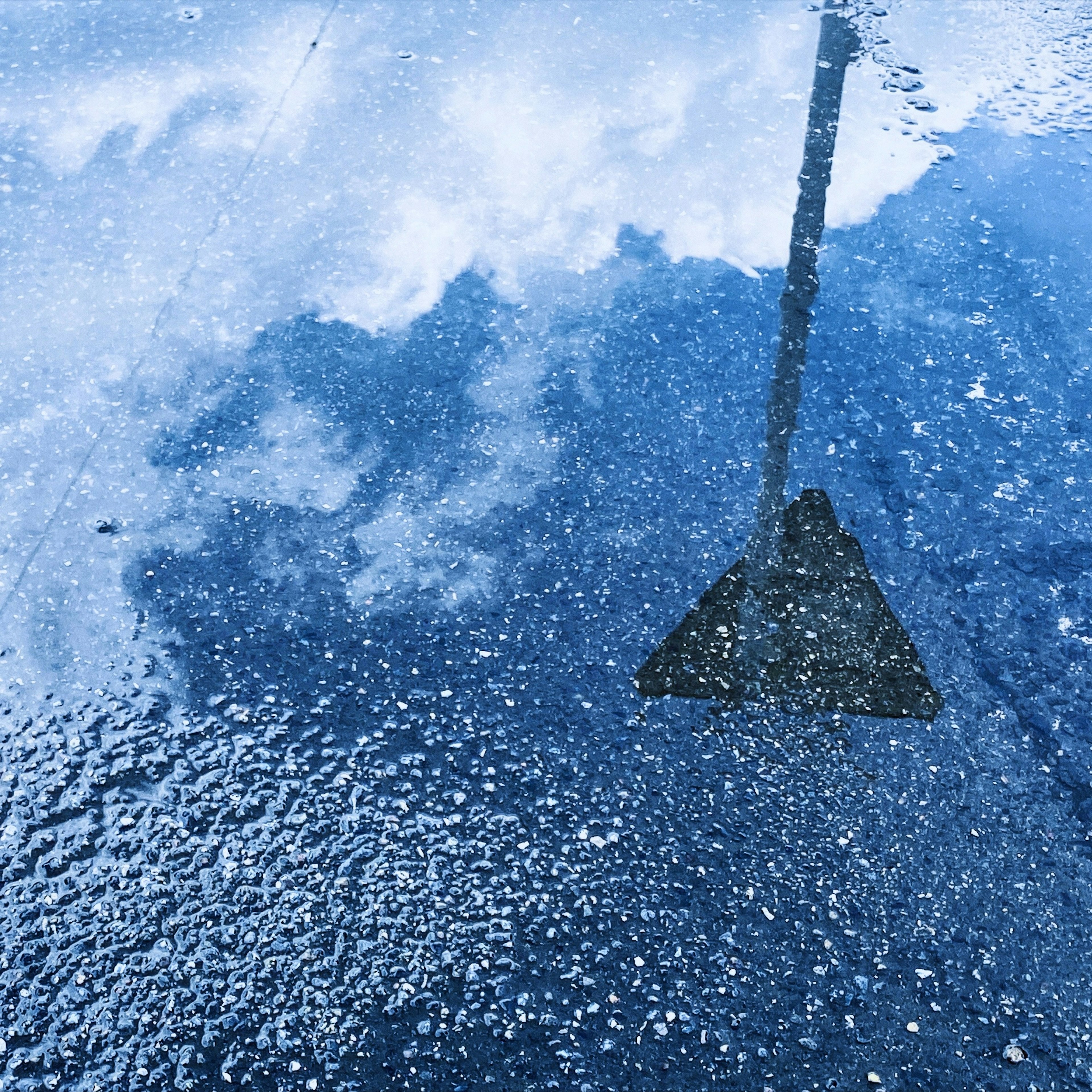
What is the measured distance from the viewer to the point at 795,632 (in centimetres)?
250

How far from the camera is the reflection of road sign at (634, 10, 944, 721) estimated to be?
239 cm

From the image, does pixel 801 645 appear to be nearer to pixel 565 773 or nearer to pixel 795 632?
pixel 795 632

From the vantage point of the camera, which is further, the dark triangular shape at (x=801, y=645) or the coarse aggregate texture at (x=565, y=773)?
the dark triangular shape at (x=801, y=645)

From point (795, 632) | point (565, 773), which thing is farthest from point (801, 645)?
point (565, 773)

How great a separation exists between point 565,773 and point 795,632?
67 cm

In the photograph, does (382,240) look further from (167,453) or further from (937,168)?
(937,168)

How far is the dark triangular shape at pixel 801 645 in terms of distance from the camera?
93.9 inches

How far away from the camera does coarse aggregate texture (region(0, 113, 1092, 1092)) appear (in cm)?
190

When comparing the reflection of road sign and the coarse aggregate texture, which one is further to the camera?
the reflection of road sign

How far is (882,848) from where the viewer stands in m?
2.14

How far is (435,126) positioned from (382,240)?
0.80 metres

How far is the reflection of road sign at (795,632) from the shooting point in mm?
2391

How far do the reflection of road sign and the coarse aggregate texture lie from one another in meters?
0.05

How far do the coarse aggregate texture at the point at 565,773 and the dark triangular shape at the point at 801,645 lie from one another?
53 mm
